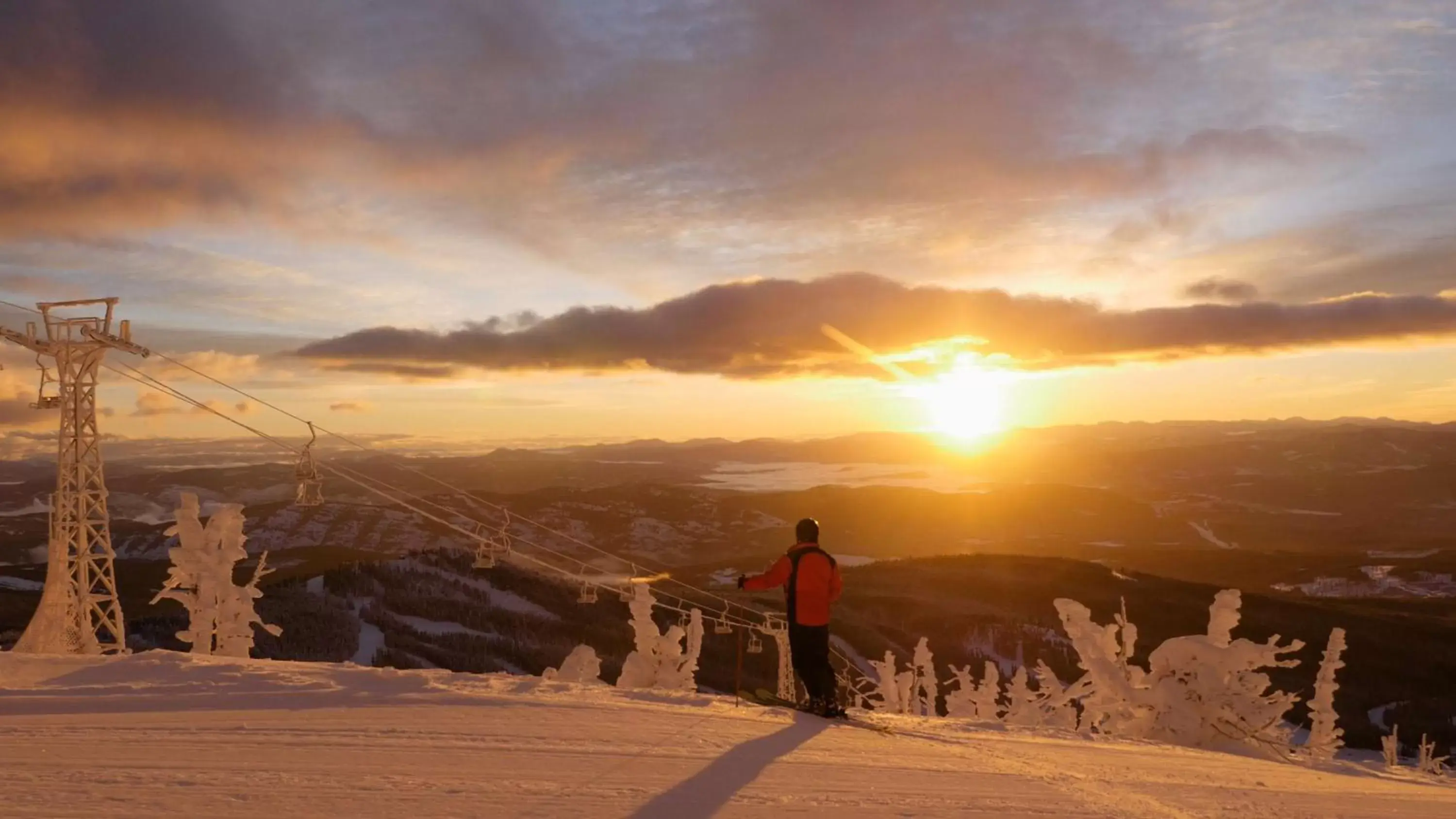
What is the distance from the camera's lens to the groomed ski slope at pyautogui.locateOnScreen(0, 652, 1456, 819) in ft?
19.2

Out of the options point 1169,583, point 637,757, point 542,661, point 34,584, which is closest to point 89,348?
point 637,757

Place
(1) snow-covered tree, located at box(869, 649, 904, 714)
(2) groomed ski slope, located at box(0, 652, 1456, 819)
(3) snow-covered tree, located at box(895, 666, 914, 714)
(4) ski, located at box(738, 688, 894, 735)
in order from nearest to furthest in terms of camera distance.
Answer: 1. (2) groomed ski slope, located at box(0, 652, 1456, 819)
2. (4) ski, located at box(738, 688, 894, 735)
3. (3) snow-covered tree, located at box(895, 666, 914, 714)
4. (1) snow-covered tree, located at box(869, 649, 904, 714)

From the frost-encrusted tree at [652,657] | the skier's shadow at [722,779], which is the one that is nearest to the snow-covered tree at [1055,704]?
the frost-encrusted tree at [652,657]

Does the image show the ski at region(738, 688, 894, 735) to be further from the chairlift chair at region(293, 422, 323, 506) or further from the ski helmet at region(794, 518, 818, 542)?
the chairlift chair at region(293, 422, 323, 506)

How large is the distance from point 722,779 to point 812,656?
4126mm

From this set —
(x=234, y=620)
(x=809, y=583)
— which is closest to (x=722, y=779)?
(x=809, y=583)

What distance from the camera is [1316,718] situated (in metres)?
37.5

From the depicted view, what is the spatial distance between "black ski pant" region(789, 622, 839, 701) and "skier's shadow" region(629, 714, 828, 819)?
1.47 metres

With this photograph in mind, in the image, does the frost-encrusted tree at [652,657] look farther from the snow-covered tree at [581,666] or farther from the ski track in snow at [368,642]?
the ski track in snow at [368,642]

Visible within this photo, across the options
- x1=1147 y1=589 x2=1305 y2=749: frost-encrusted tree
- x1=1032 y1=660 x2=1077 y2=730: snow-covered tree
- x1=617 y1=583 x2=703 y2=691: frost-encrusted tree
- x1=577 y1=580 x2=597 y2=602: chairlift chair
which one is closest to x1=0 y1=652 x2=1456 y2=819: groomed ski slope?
x1=1147 y1=589 x2=1305 y2=749: frost-encrusted tree

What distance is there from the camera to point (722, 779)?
6781 millimetres

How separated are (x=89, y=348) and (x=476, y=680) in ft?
67.0

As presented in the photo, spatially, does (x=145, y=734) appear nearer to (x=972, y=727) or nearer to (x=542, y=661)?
(x=972, y=727)

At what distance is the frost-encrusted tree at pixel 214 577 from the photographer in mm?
22047
